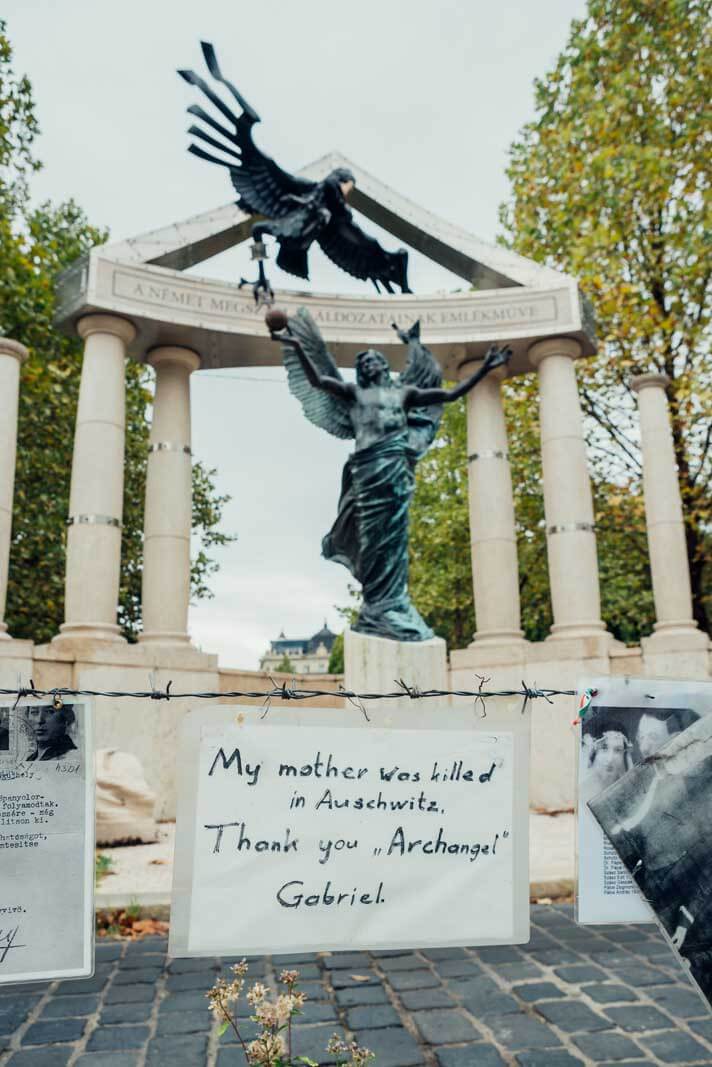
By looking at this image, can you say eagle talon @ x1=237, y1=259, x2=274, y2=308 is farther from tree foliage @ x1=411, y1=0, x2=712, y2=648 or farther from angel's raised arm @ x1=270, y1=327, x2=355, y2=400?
tree foliage @ x1=411, y1=0, x2=712, y2=648

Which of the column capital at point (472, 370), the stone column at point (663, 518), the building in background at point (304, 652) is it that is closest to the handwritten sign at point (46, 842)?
the stone column at point (663, 518)

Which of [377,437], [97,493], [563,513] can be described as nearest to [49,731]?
[377,437]

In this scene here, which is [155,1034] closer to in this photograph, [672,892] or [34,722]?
[34,722]

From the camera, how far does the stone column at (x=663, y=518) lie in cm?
1118

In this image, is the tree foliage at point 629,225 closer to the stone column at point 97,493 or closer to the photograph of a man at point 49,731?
the stone column at point 97,493

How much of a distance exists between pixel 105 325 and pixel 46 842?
10.0 meters

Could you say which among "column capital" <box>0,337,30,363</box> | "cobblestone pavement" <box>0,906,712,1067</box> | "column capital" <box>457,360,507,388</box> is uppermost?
"column capital" <box>457,360,507,388</box>

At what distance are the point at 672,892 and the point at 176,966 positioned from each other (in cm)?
303

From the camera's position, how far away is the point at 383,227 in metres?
12.3

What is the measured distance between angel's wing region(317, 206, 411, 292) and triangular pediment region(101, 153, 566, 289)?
584 millimetres

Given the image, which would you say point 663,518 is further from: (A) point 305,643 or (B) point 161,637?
(A) point 305,643

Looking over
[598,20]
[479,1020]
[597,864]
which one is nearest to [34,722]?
[597,864]

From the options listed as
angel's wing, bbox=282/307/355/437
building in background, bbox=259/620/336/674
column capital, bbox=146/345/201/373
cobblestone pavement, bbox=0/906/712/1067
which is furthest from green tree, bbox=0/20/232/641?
building in background, bbox=259/620/336/674

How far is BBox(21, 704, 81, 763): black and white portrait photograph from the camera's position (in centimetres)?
206
